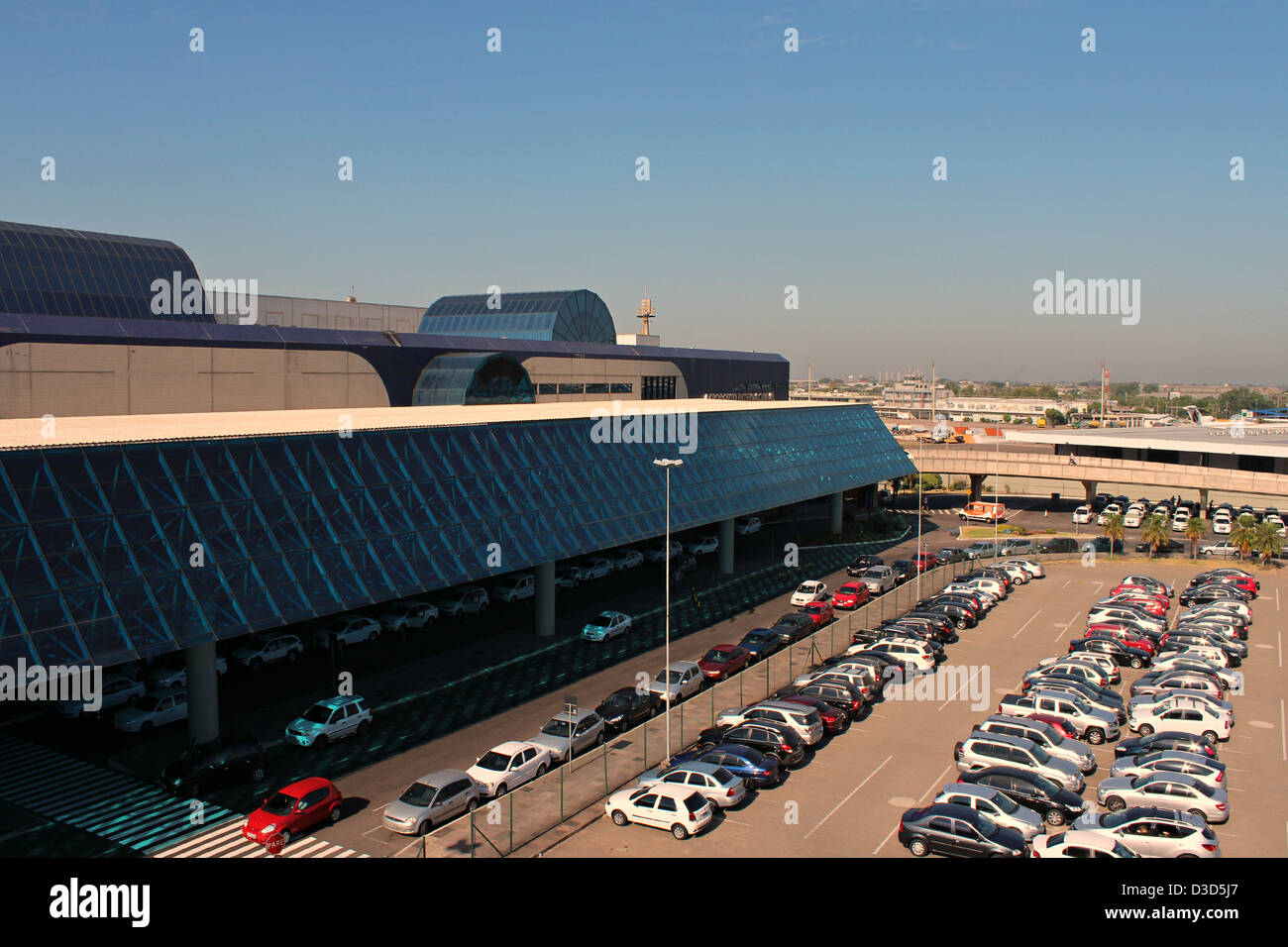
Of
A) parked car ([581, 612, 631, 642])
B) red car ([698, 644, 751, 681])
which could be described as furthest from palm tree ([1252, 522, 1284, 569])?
parked car ([581, 612, 631, 642])

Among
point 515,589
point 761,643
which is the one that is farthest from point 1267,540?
point 515,589

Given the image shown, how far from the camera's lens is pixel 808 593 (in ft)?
169

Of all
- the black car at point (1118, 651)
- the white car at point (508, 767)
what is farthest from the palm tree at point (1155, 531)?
the white car at point (508, 767)

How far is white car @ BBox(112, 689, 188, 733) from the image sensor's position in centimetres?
3072

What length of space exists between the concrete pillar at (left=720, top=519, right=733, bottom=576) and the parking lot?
17111 mm

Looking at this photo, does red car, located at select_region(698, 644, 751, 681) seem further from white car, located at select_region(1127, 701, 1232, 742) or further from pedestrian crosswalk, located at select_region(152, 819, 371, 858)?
pedestrian crosswalk, located at select_region(152, 819, 371, 858)

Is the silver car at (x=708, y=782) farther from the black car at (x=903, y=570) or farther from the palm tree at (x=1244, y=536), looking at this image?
the palm tree at (x=1244, y=536)

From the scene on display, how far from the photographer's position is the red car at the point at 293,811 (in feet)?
76.8

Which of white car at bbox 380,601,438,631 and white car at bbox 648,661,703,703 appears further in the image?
white car at bbox 380,601,438,631

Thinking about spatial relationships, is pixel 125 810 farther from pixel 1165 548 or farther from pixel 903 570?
pixel 1165 548

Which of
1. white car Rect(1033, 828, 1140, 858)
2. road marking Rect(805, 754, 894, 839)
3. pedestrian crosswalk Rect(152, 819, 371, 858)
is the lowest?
road marking Rect(805, 754, 894, 839)

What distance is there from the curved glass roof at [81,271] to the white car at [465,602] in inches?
1261
